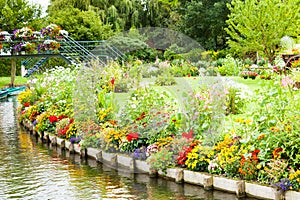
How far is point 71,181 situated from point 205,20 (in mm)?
34075

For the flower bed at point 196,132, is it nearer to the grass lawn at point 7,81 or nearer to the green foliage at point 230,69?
the green foliage at point 230,69

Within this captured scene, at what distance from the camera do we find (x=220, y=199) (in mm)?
7754

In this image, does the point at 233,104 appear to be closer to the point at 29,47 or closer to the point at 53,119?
the point at 53,119

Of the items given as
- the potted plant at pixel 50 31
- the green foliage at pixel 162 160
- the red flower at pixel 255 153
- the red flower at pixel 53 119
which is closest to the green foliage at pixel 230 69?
the potted plant at pixel 50 31

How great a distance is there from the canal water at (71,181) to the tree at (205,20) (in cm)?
3101

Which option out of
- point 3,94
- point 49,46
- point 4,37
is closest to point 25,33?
point 4,37

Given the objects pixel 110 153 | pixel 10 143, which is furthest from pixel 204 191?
pixel 10 143

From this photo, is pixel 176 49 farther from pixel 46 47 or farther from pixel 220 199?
pixel 46 47

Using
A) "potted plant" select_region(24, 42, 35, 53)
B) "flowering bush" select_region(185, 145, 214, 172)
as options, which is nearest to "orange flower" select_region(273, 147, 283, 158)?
"flowering bush" select_region(185, 145, 214, 172)

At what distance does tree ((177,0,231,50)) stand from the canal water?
31.0 m

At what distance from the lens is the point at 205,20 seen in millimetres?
42156

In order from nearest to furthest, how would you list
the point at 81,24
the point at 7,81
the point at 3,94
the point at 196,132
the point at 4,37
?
the point at 196,132 → the point at 4,37 → the point at 3,94 → the point at 7,81 → the point at 81,24

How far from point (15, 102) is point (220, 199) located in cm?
1938

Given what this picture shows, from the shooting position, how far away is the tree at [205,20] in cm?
4178
